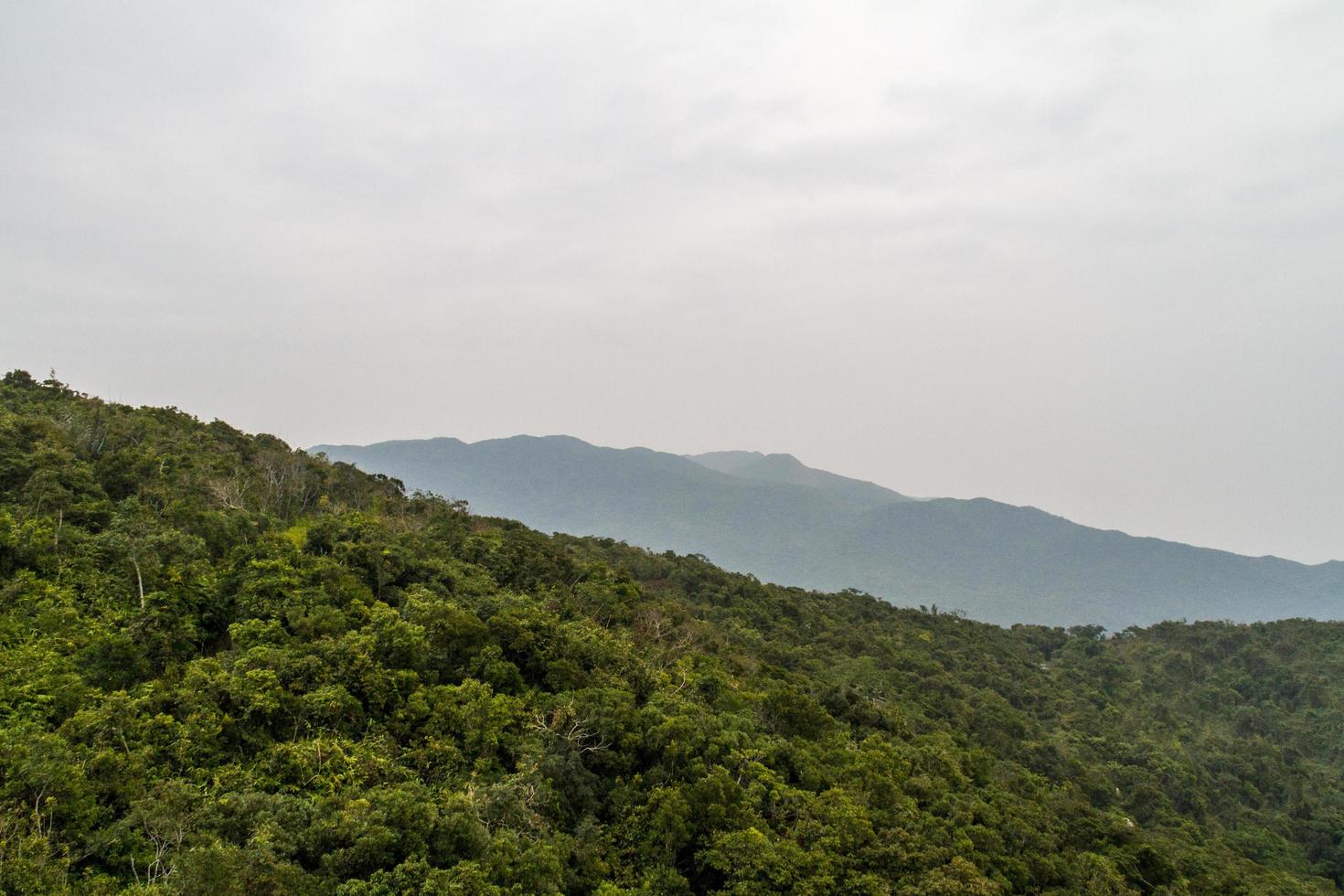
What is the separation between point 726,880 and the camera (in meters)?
14.4

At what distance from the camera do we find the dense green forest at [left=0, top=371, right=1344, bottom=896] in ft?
36.5

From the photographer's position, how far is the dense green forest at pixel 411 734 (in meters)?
11.1

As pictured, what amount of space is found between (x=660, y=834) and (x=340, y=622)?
10.4 metres

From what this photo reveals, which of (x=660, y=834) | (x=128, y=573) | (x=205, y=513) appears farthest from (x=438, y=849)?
(x=205, y=513)

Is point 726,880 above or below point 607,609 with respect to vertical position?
below

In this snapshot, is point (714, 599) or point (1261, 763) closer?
point (1261, 763)

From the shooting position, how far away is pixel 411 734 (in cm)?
1562

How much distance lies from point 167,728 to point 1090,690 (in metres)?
64.6

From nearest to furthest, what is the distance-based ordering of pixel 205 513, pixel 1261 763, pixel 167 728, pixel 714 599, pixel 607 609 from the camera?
pixel 167 728 → pixel 205 513 → pixel 607 609 → pixel 1261 763 → pixel 714 599

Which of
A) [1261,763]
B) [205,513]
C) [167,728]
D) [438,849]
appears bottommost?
[1261,763]

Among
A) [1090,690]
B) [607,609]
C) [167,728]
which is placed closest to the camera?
[167,728]

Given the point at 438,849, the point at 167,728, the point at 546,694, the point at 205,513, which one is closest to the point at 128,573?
the point at 205,513

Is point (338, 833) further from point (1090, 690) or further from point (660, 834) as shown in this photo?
point (1090, 690)

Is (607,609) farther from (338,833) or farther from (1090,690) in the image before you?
(1090,690)
